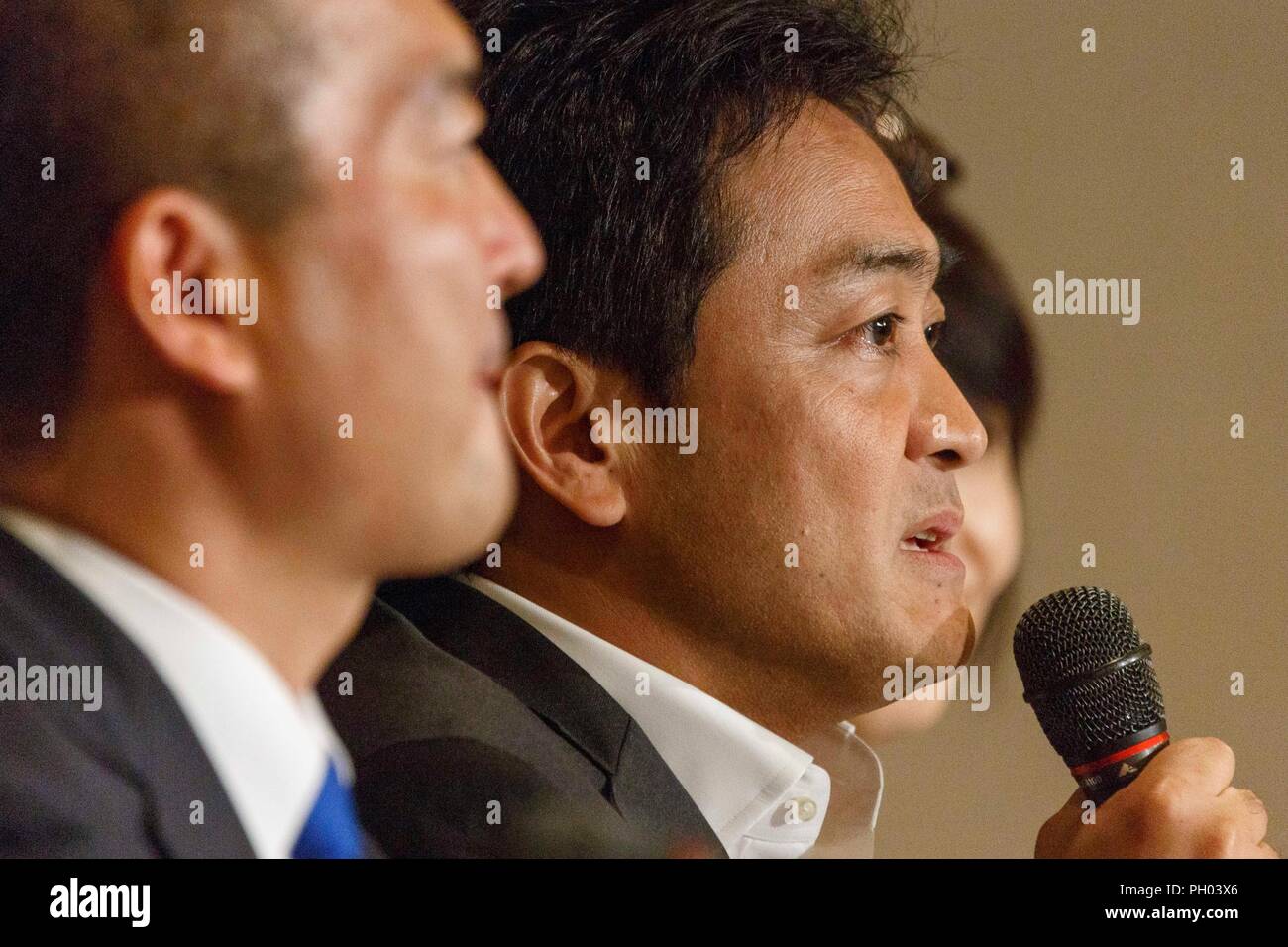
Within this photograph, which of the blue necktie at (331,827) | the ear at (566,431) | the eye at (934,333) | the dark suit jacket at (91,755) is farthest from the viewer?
the eye at (934,333)

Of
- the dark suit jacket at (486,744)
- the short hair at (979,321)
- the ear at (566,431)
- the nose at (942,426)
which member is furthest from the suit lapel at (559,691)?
the short hair at (979,321)

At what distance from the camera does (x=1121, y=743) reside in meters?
1.20

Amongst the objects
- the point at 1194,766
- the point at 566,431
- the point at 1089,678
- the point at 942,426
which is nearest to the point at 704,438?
the point at 566,431

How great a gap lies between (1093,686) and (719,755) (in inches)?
12.0

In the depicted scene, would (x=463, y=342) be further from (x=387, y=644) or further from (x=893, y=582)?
(x=893, y=582)

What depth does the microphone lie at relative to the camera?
3.93ft

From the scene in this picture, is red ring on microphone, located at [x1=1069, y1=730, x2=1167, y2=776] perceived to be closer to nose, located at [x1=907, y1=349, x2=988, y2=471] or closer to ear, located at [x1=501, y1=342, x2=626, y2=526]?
nose, located at [x1=907, y1=349, x2=988, y2=471]

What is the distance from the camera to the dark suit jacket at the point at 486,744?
46.7 inches

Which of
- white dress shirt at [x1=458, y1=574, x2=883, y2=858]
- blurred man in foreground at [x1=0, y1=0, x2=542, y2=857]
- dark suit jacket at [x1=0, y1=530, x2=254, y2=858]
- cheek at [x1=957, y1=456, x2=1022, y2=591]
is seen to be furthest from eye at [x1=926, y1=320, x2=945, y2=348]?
dark suit jacket at [x1=0, y1=530, x2=254, y2=858]

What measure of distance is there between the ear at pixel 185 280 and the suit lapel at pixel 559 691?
25 cm

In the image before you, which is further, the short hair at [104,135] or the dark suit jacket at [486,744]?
the dark suit jacket at [486,744]

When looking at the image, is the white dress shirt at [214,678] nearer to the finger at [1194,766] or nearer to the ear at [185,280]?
the ear at [185,280]

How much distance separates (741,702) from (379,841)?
12.5 inches

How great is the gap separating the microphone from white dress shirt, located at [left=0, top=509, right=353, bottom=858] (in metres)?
0.56
